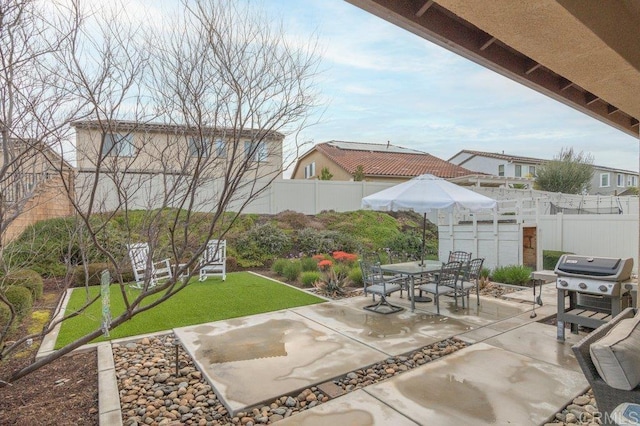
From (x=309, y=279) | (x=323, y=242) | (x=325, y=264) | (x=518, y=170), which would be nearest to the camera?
(x=309, y=279)

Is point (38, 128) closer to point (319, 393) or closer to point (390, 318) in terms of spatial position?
point (319, 393)

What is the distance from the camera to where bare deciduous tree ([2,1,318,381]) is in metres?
2.68

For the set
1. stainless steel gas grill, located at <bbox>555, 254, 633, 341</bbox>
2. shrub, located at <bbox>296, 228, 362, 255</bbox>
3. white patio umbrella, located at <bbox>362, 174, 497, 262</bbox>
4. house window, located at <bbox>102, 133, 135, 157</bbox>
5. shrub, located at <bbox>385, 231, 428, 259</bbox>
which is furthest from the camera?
shrub, located at <bbox>385, 231, 428, 259</bbox>

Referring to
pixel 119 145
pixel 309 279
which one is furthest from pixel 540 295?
pixel 119 145

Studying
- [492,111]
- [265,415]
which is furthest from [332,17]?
[492,111]

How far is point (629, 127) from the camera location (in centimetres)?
577

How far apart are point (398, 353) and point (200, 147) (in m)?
3.29

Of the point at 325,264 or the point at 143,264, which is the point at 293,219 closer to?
the point at 325,264

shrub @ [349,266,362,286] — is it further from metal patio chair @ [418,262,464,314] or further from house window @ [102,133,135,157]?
house window @ [102,133,135,157]

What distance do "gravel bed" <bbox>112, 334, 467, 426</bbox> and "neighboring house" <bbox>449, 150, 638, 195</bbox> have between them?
2632 centimetres

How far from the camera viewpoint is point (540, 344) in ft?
15.2

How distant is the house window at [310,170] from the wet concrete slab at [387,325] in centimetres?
2004

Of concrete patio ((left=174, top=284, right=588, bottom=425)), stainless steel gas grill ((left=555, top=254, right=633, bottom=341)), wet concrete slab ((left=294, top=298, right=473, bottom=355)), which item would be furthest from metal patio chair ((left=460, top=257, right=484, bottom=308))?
stainless steel gas grill ((left=555, top=254, right=633, bottom=341))

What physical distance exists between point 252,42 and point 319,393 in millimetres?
3356
